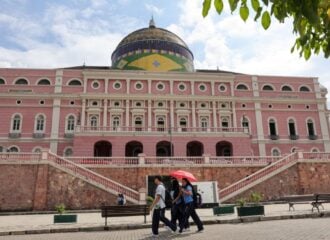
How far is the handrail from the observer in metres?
19.7

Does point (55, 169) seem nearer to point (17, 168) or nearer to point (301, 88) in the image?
point (17, 168)

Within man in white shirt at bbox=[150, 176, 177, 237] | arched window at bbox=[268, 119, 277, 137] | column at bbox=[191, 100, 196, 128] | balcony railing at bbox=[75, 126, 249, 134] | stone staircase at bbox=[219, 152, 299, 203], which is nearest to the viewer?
man in white shirt at bbox=[150, 176, 177, 237]

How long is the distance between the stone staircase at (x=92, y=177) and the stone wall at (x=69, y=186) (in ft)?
0.90

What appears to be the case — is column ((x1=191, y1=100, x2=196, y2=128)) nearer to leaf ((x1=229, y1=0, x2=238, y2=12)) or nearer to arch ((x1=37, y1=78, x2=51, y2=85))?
arch ((x1=37, y1=78, x2=51, y2=85))

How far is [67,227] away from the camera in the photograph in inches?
415

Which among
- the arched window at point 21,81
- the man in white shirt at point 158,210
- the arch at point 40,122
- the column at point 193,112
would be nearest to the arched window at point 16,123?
the arch at point 40,122

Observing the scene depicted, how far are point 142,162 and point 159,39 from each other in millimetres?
23250

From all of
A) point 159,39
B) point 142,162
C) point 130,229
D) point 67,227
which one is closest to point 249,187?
point 142,162

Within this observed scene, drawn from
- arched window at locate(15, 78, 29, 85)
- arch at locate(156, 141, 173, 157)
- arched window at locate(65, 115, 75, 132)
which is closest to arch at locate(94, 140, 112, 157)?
arched window at locate(65, 115, 75, 132)

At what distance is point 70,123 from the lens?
107ft

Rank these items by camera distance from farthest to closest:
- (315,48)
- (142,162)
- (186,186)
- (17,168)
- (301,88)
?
(301,88)
(142,162)
(17,168)
(186,186)
(315,48)

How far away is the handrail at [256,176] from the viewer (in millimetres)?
19734

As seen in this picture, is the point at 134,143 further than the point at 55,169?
Yes

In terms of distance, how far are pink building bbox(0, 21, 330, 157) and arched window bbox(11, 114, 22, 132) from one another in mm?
96
